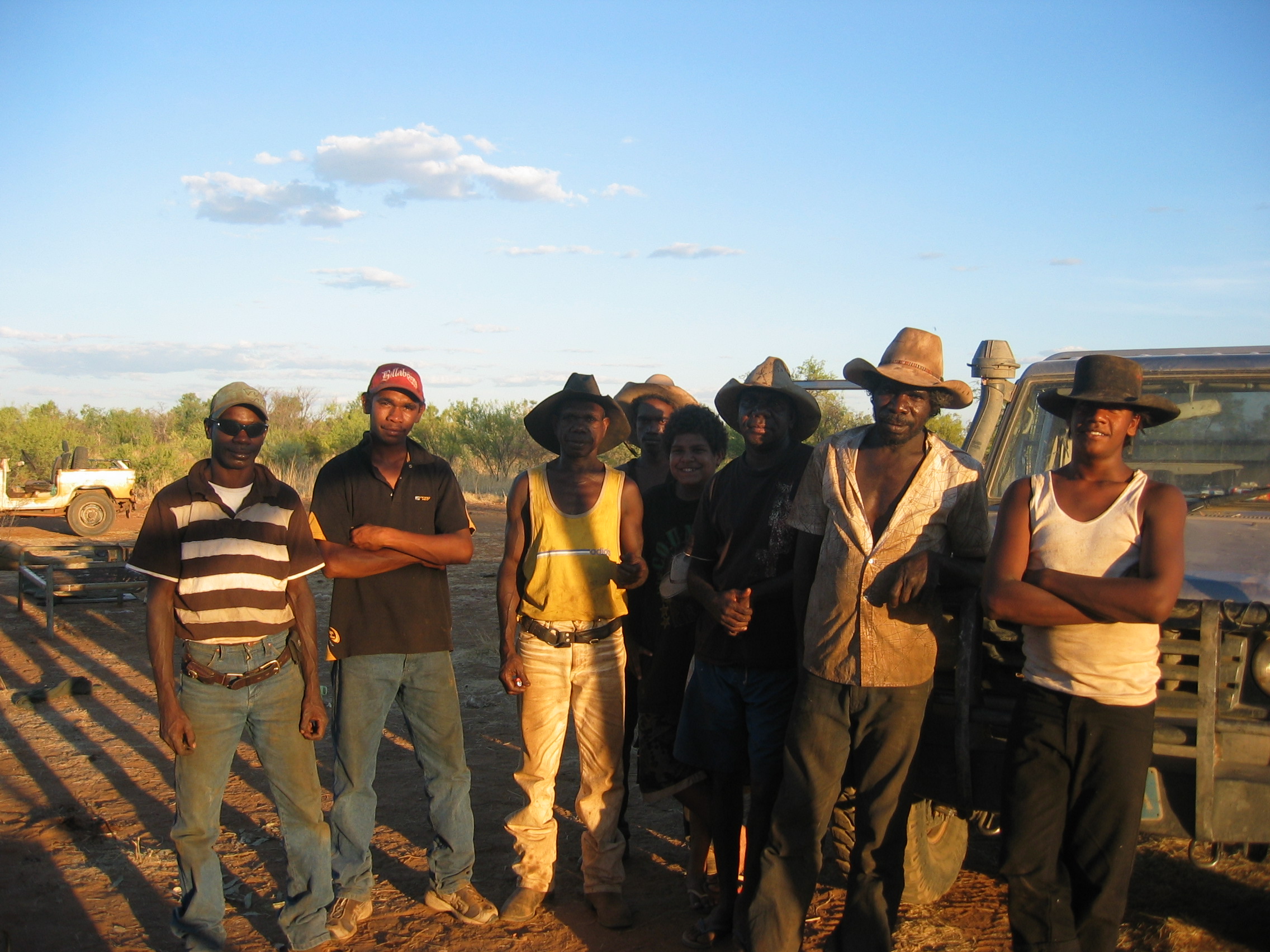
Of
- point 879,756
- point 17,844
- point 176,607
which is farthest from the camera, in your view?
point 17,844

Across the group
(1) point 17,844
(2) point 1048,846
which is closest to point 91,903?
(1) point 17,844

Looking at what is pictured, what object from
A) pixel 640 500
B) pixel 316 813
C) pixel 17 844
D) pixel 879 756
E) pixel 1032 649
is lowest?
pixel 17 844

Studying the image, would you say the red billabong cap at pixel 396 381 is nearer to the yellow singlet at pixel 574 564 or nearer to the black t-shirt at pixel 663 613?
the yellow singlet at pixel 574 564

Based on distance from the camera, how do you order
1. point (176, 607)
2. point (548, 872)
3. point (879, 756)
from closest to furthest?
point (879, 756) < point (176, 607) < point (548, 872)

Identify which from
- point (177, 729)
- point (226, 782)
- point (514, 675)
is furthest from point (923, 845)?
point (177, 729)

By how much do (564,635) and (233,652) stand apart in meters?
1.14

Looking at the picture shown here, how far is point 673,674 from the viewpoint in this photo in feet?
13.0

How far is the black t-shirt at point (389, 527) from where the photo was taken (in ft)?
12.2

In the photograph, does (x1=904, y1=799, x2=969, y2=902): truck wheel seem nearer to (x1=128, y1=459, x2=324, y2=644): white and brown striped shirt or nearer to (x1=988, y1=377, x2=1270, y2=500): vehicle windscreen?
(x1=988, y1=377, x2=1270, y2=500): vehicle windscreen

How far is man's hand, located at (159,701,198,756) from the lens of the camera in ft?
10.8

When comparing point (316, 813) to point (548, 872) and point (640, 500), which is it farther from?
point (640, 500)

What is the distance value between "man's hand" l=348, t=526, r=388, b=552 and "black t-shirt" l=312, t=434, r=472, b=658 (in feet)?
0.47

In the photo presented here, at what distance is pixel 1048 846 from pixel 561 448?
2132 millimetres

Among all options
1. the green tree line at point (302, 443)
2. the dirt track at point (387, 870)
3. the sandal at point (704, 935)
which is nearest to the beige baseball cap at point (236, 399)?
the dirt track at point (387, 870)
